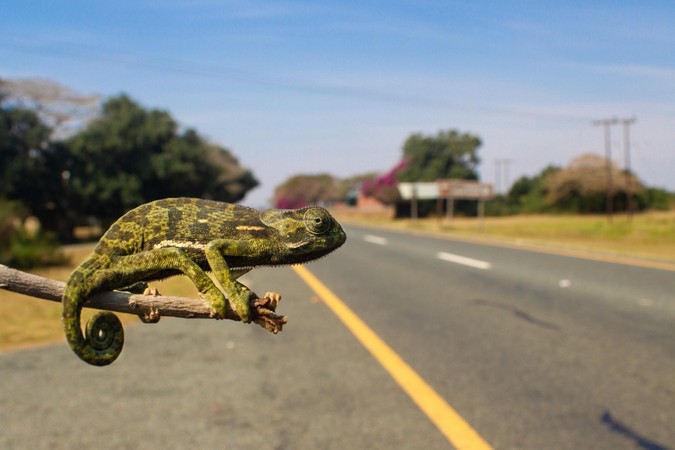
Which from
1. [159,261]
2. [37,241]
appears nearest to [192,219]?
[159,261]

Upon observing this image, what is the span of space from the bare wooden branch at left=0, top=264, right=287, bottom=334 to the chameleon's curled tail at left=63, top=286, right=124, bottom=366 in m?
0.05

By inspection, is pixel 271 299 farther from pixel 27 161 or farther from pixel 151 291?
pixel 27 161

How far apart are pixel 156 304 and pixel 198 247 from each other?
0.22m

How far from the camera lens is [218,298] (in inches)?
68.1

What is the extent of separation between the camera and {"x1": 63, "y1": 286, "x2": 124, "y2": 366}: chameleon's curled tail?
1.65m

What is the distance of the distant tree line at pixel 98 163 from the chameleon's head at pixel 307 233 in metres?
38.0

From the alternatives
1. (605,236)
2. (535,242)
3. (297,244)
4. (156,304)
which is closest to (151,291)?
(156,304)

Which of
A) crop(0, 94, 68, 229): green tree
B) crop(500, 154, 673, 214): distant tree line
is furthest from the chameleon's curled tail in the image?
crop(500, 154, 673, 214): distant tree line

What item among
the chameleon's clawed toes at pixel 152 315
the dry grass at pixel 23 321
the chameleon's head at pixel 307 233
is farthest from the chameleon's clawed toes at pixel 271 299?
the dry grass at pixel 23 321

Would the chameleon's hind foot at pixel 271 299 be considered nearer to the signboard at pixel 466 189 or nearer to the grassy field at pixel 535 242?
the grassy field at pixel 535 242

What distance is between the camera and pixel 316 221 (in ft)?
5.67

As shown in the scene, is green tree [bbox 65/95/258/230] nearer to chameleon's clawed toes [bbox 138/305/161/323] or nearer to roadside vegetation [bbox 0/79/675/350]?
roadside vegetation [bbox 0/79/675/350]

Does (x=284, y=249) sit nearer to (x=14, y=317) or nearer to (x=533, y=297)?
(x=14, y=317)

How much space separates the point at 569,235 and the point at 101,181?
94.0 m
